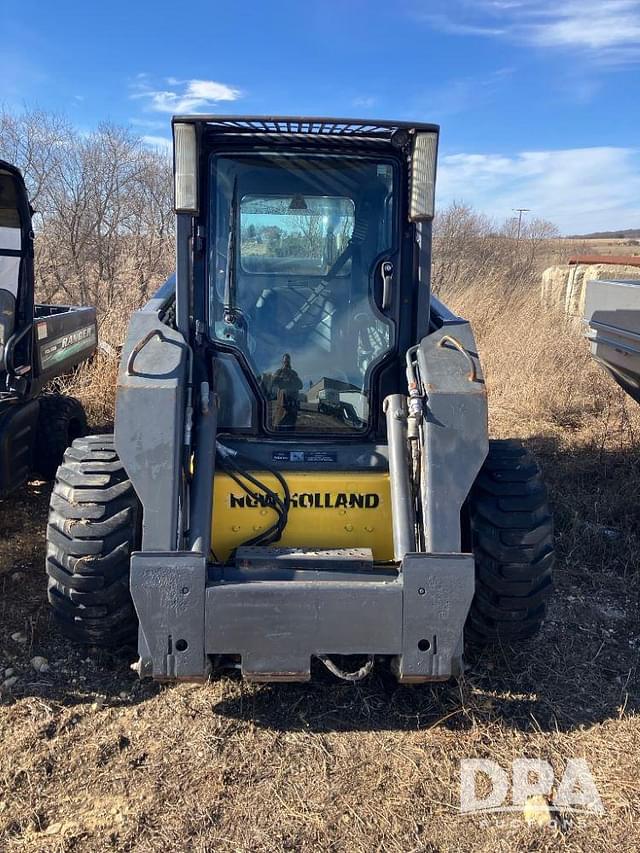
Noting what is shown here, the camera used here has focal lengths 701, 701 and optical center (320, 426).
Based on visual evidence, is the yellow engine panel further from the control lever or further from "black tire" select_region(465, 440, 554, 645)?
the control lever

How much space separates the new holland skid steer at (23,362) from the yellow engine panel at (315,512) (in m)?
2.17

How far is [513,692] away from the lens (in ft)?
10.6

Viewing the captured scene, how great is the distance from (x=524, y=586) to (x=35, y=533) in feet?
11.1

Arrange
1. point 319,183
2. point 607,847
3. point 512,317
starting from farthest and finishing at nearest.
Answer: point 512,317 < point 319,183 < point 607,847

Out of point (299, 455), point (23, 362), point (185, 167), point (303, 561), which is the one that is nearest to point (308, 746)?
point (303, 561)

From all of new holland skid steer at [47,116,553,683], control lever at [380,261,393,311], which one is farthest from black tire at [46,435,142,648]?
control lever at [380,261,393,311]

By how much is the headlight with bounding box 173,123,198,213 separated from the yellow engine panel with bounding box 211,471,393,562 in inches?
49.8

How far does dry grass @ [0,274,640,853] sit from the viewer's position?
2.43 metres

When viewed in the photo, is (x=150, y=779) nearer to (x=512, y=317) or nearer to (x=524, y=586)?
(x=524, y=586)

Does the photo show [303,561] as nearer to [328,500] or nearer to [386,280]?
[328,500]

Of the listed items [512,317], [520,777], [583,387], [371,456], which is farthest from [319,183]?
[512,317]

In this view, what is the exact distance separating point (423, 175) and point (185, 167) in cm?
109

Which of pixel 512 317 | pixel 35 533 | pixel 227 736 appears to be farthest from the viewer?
pixel 512 317

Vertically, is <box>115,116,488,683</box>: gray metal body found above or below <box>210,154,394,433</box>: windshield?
below
